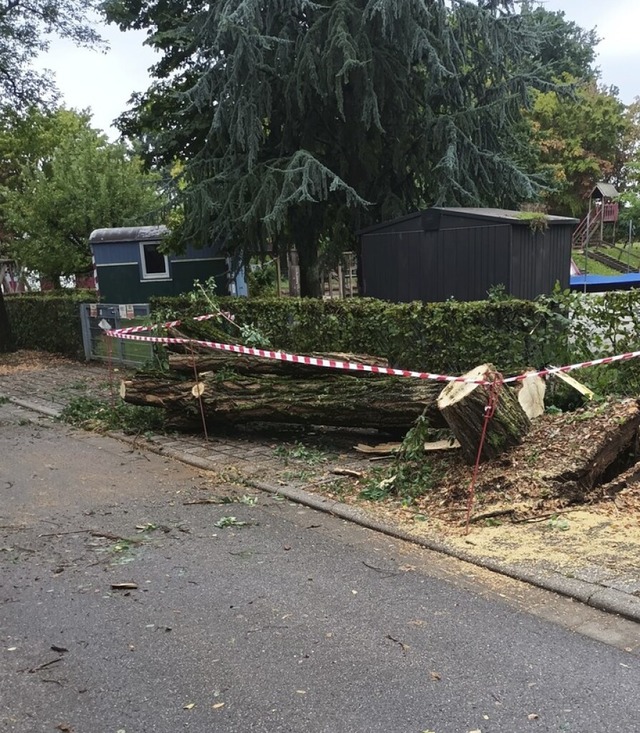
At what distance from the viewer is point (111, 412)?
9.59 meters

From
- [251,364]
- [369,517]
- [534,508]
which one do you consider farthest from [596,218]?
[369,517]

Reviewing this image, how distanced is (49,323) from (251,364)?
11.6 meters

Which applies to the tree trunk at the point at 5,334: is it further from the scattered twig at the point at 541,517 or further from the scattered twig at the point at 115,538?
the scattered twig at the point at 541,517

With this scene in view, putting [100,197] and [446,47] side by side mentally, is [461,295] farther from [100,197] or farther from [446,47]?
[100,197]

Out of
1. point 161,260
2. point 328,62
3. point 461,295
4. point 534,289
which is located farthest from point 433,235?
point 161,260

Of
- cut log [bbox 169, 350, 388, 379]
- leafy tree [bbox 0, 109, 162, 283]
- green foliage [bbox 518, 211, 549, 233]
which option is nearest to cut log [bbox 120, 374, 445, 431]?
cut log [bbox 169, 350, 388, 379]

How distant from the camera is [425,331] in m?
8.00

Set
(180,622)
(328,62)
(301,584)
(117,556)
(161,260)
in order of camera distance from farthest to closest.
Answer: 1. (161,260)
2. (328,62)
3. (117,556)
4. (301,584)
5. (180,622)

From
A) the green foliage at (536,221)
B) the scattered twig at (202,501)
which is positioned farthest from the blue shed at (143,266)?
the scattered twig at (202,501)

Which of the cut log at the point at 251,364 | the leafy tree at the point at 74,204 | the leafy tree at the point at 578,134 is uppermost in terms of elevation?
the leafy tree at the point at 578,134

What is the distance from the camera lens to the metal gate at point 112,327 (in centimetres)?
1395

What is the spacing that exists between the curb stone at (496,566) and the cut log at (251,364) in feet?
4.44

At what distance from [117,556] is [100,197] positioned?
2341 centimetres

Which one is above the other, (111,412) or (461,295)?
(461,295)
